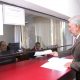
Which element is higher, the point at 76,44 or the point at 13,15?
the point at 13,15

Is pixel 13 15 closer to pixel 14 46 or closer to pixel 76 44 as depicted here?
pixel 14 46

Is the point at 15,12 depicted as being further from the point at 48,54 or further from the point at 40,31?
the point at 40,31

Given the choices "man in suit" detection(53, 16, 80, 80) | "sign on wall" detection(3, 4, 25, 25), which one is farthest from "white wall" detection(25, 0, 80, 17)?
"man in suit" detection(53, 16, 80, 80)

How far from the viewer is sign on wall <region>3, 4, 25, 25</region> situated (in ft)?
5.33

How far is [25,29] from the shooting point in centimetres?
224

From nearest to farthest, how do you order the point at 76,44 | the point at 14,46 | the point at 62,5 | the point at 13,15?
1. the point at 76,44
2. the point at 13,15
3. the point at 14,46
4. the point at 62,5

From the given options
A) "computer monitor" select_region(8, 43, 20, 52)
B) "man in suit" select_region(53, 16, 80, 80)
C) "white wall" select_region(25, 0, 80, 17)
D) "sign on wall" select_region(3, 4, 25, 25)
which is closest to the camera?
"man in suit" select_region(53, 16, 80, 80)

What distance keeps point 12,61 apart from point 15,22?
461mm

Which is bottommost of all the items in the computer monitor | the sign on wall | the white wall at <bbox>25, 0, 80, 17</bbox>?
the computer monitor

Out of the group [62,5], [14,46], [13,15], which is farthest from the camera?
[62,5]

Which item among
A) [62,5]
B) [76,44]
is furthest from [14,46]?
[62,5]

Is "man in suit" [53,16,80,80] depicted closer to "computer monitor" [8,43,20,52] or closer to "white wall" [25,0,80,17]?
"white wall" [25,0,80,17]

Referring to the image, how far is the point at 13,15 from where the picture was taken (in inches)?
67.8

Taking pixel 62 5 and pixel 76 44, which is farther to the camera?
pixel 62 5
